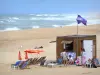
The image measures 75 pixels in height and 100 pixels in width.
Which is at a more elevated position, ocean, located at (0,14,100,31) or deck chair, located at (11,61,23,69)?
ocean, located at (0,14,100,31)

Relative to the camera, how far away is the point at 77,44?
5172 mm

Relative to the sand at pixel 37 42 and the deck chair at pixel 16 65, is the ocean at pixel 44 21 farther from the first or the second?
the deck chair at pixel 16 65

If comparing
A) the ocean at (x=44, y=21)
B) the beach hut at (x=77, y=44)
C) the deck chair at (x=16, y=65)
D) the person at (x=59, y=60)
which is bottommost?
the deck chair at (x=16, y=65)

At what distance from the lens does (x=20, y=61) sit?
514cm

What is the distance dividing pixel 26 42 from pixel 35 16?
390 mm

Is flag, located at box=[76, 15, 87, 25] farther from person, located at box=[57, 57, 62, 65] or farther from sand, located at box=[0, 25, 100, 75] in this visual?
person, located at box=[57, 57, 62, 65]

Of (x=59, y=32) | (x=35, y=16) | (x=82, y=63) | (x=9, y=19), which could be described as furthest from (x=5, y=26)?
(x=82, y=63)

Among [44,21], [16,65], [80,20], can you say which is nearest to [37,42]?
[44,21]

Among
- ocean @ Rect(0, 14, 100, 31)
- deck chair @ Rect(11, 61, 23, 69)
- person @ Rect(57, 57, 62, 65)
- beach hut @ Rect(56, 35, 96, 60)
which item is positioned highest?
ocean @ Rect(0, 14, 100, 31)

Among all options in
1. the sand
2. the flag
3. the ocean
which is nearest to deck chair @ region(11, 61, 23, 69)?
the sand

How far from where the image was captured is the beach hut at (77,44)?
5.16 m

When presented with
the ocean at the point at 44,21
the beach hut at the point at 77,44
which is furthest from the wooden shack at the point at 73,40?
the ocean at the point at 44,21

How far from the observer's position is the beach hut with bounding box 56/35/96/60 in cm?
516

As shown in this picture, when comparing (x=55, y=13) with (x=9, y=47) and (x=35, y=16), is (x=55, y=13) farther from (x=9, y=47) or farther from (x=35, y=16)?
(x=9, y=47)
